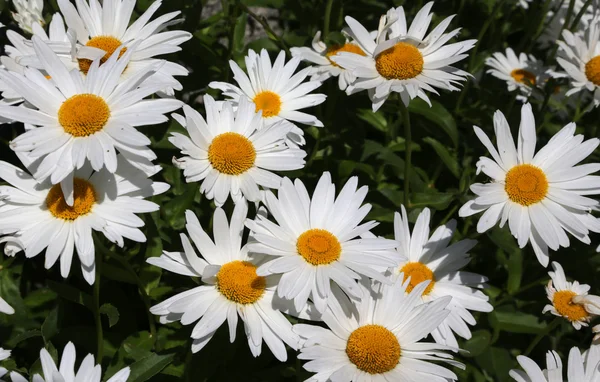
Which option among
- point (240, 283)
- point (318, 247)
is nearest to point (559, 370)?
point (318, 247)

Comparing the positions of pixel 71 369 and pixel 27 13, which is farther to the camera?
pixel 27 13

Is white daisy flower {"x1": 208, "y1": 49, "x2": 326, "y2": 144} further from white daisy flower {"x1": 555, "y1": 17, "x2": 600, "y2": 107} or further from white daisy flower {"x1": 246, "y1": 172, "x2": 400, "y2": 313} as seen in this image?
white daisy flower {"x1": 555, "y1": 17, "x2": 600, "y2": 107}

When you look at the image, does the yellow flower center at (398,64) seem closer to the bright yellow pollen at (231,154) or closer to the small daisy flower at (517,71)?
the bright yellow pollen at (231,154)

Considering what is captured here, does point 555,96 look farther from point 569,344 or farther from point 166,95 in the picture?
point 166,95

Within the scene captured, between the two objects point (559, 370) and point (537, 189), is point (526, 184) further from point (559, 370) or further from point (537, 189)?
point (559, 370)

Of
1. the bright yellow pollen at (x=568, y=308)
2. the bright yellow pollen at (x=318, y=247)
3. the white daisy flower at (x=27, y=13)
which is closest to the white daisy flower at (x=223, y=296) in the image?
Result: the bright yellow pollen at (x=318, y=247)

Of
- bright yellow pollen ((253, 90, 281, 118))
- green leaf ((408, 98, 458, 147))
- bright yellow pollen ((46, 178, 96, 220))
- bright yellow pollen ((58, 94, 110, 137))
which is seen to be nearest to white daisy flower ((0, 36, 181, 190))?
bright yellow pollen ((58, 94, 110, 137))
